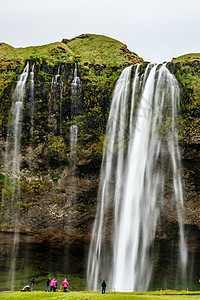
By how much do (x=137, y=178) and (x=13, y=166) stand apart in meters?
14.6

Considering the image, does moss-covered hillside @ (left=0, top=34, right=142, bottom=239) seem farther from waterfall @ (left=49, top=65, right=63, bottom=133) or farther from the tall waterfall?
the tall waterfall

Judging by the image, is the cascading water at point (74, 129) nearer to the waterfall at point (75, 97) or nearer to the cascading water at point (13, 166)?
the waterfall at point (75, 97)

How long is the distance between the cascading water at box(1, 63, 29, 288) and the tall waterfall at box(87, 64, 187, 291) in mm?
8621

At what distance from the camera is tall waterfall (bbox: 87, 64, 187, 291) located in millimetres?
28812

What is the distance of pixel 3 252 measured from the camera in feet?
102

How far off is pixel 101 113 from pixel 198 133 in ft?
37.5

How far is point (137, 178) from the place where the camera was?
29.9m

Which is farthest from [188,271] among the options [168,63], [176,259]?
[168,63]

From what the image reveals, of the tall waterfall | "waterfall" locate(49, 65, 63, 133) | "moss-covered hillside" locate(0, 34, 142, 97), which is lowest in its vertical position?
the tall waterfall

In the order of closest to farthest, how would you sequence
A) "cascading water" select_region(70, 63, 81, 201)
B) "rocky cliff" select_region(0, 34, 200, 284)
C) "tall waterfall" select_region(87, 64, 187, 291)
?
"tall waterfall" select_region(87, 64, 187, 291), "rocky cliff" select_region(0, 34, 200, 284), "cascading water" select_region(70, 63, 81, 201)

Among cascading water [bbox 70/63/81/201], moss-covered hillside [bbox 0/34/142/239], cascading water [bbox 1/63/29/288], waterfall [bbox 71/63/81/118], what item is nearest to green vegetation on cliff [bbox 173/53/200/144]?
moss-covered hillside [bbox 0/34/142/239]

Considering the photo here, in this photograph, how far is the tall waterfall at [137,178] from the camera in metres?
28.8

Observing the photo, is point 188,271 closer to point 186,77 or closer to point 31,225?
point 31,225

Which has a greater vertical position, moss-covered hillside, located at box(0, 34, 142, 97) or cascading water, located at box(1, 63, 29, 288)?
moss-covered hillside, located at box(0, 34, 142, 97)
